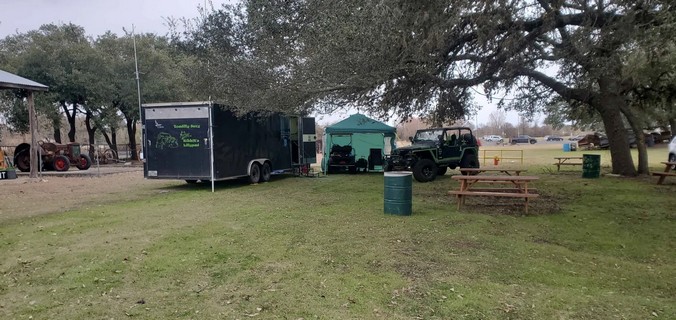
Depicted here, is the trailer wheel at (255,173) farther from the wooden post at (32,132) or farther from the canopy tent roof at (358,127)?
the wooden post at (32,132)

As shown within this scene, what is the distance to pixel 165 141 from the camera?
11.9 m

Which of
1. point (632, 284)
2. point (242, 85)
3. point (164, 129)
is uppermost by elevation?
→ point (242, 85)

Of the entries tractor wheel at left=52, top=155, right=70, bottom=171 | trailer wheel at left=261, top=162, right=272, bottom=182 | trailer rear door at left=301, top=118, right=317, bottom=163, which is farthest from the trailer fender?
tractor wheel at left=52, top=155, right=70, bottom=171

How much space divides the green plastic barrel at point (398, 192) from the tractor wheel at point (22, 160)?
64.1 feet

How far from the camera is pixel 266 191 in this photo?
11.7 meters

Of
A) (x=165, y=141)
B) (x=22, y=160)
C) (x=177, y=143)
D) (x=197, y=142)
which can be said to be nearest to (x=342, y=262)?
(x=197, y=142)

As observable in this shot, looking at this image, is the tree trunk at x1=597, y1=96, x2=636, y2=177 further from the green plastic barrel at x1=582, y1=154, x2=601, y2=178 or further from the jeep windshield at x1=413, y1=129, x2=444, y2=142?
the jeep windshield at x1=413, y1=129, x2=444, y2=142

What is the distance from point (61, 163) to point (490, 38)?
2011 cm

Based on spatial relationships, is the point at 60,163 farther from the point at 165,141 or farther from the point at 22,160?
the point at 165,141

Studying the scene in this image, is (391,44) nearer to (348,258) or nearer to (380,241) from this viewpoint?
(380,241)

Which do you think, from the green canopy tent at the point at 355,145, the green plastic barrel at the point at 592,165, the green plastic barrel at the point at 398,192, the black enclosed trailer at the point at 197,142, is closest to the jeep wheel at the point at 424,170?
the green canopy tent at the point at 355,145

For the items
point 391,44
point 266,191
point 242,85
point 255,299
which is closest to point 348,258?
point 255,299

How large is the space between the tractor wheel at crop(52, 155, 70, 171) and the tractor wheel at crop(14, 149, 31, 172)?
3.73 feet

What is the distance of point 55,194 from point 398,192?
9.44 m
